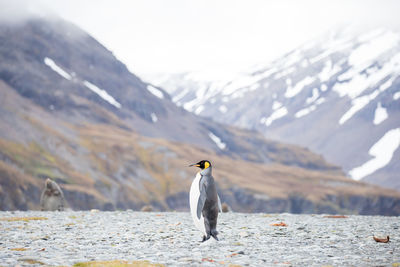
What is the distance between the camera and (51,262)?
1364 cm

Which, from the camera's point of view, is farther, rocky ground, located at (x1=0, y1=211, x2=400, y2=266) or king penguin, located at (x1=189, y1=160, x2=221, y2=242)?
king penguin, located at (x1=189, y1=160, x2=221, y2=242)

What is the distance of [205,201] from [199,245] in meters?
1.61

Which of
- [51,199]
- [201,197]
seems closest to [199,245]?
[201,197]

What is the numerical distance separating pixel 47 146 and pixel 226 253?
18323 cm

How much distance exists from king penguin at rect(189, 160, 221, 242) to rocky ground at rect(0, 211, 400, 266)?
537 mm

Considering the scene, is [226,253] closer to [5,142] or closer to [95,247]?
[95,247]

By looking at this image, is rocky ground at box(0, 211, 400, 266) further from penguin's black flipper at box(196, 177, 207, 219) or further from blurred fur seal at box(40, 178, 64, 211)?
blurred fur seal at box(40, 178, 64, 211)

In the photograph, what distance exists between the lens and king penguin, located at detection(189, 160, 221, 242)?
709 inches

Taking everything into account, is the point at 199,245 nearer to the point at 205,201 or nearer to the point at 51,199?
the point at 205,201

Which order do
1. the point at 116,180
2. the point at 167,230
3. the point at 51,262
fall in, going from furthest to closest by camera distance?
1. the point at 116,180
2. the point at 167,230
3. the point at 51,262

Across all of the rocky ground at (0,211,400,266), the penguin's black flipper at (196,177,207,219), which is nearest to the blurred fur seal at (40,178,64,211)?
the rocky ground at (0,211,400,266)

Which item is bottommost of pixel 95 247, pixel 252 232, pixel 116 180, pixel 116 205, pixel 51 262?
pixel 51 262

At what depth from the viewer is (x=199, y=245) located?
17156mm

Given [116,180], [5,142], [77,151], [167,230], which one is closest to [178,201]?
[116,180]
